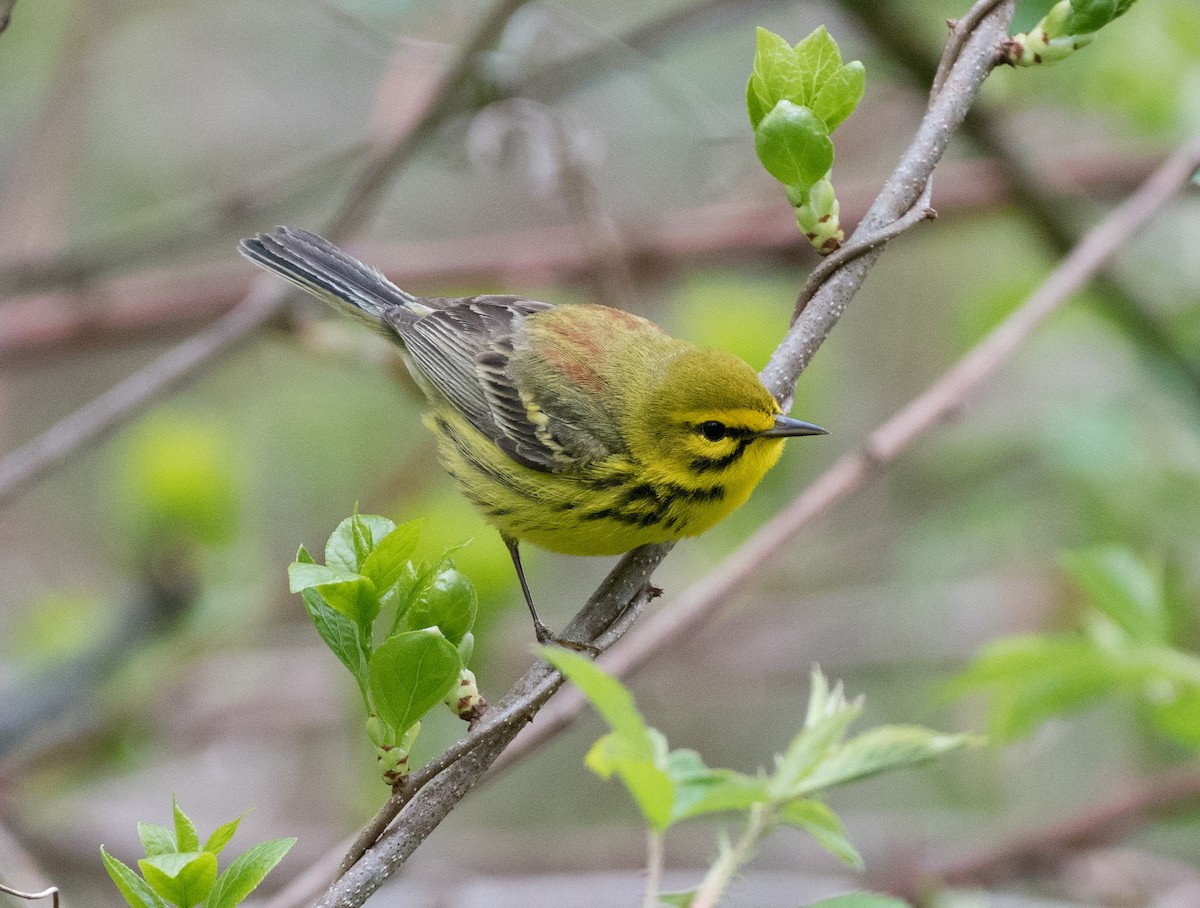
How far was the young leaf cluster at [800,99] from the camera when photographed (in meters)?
2.06

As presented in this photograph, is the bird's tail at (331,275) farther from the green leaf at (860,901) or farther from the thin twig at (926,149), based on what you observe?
the green leaf at (860,901)

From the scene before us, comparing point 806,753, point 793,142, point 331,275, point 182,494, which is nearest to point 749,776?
point 806,753

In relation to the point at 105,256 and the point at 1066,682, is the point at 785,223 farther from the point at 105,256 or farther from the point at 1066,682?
the point at 1066,682

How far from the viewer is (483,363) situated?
4305mm

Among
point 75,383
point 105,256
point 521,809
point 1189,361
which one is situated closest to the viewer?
point 1189,361

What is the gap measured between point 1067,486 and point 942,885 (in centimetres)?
183

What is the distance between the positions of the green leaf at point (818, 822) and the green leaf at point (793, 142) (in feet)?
3.47

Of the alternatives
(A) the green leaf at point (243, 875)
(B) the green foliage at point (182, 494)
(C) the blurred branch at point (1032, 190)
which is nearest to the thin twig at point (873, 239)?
(A) the green leaf at point (243, 875)

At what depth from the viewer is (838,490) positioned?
2.99m

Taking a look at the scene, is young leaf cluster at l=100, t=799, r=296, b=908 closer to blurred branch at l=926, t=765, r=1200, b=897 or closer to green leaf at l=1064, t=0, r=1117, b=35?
green leaf at l=1064, t=0, r=1117, b=35

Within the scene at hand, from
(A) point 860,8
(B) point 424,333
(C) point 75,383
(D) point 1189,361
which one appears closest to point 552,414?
(B) point 424,333

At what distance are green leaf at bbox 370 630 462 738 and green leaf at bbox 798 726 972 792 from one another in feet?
1.60

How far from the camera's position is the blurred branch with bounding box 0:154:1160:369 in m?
5.16

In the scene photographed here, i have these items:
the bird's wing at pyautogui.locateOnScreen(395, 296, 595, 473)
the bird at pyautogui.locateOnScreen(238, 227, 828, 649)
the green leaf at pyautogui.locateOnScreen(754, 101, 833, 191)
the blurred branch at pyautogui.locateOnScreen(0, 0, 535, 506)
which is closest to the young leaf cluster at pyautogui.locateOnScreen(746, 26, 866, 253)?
the green leaf at pyautogui.locateOnScreen(754, 101, 833, 191)
